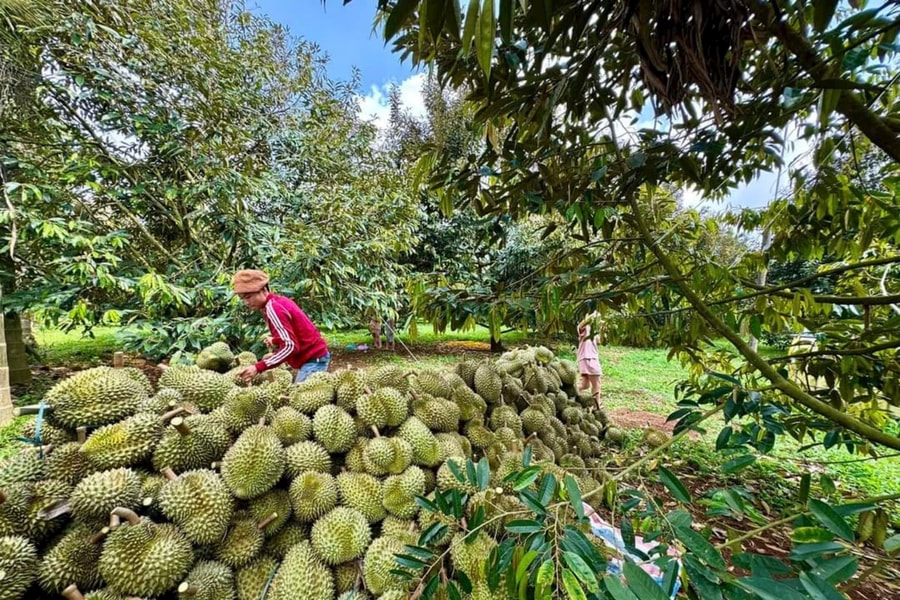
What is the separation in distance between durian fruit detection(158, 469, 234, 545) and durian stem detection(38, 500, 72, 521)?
0.60 feet

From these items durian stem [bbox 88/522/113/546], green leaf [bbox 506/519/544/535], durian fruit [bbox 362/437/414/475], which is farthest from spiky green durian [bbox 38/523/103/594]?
green leaf [bbox 506/519/544/535]

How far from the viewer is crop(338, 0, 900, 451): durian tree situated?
0.95 m

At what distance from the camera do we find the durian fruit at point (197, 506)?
0.88m

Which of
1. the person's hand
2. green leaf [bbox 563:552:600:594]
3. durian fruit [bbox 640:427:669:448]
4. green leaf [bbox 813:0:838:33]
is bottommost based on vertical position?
durian fruit [bbox 640:427:669:448]

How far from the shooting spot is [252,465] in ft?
3.17

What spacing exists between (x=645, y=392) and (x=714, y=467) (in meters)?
2.91

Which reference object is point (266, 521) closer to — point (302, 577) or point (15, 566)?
point (302, 577)

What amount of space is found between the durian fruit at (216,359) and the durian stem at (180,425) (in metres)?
0.56

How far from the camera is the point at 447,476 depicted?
1180 millimetres

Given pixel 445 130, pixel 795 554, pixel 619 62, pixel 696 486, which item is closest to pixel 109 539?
pixel 795 554

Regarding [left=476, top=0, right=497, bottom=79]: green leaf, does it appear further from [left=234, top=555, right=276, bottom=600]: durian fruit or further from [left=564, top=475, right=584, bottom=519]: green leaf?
[left=234, top=555, right=276, bottom=600]: durian fruit

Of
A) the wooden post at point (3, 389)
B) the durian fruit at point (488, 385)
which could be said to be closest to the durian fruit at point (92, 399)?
the durian fruit at point (488, 385)

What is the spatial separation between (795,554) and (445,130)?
20.0ft

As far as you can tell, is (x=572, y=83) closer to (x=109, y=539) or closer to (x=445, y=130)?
(x=109, y=539)
